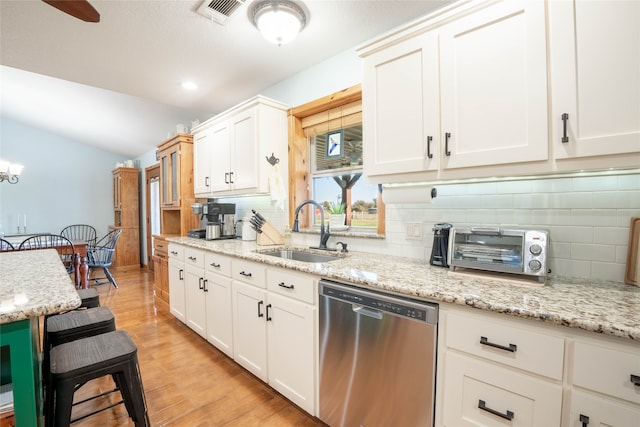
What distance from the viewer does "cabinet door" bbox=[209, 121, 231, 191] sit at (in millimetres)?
2918

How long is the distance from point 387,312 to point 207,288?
177 cm

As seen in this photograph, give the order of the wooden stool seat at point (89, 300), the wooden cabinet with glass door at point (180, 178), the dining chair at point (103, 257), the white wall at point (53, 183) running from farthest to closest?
the white wall at point (53, 183) < the dining chair at point (103, 257) < the wooden cabinet with glass door at point (180, 178) < the wooden stool seat at point (89, 300)

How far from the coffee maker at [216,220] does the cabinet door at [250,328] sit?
3.46 ft

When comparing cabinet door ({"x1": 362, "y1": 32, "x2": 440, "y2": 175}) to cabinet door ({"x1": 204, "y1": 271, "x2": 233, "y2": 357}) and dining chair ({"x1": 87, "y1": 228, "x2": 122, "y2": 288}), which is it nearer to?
cabinet door ({"x1": 204, "y1": 271, "x2": 233, "y2": 357})

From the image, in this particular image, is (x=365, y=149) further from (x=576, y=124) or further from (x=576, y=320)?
(x=576, y=320)

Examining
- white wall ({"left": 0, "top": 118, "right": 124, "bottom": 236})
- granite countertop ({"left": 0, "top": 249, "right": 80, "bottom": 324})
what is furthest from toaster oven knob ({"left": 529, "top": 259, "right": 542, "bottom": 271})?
white wall ({"left": 0, "top": 118, "right": 124, "bottom": 236})

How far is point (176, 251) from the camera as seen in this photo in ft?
9.95

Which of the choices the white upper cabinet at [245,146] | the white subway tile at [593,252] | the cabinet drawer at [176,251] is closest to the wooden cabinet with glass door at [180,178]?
the cabinet drawer at [176,251]

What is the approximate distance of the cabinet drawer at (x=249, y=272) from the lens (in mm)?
1907

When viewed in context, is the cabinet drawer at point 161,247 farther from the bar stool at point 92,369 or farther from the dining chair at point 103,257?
the bar stool at point 92,369

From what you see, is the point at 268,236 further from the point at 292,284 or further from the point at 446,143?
the point at 446,143

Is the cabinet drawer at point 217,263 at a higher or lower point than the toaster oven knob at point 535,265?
lower

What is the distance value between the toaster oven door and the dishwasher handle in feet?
1.50

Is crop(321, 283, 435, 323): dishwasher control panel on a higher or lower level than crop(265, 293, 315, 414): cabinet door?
higher
